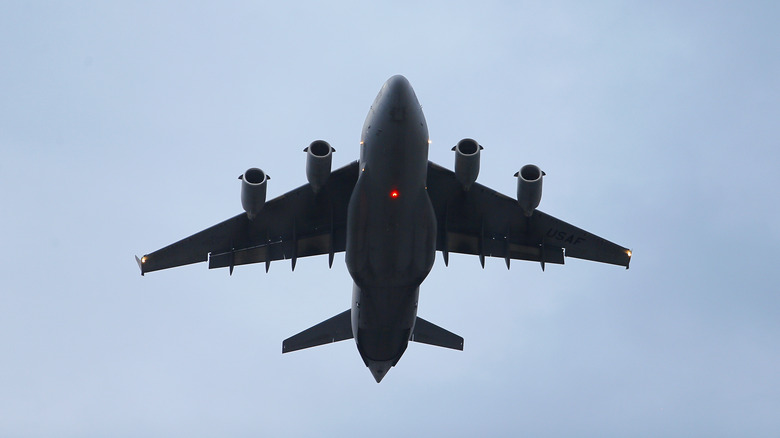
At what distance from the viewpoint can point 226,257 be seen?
2225 cm

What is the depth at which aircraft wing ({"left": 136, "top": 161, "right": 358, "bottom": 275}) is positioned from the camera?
21.3 m

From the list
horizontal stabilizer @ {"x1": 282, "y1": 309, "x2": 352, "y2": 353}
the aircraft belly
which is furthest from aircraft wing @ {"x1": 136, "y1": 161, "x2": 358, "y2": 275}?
the aircraft belly

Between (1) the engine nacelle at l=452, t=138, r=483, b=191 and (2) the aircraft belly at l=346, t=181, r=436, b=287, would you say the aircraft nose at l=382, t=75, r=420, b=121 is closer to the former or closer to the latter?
(2) the aircraft belly at l=346, t=181, r=436, b=287

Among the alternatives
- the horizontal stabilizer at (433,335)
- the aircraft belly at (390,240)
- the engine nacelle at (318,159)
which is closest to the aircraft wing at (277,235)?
the engine nacelle at (318,159)

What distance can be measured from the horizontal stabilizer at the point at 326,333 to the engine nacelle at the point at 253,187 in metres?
5.52

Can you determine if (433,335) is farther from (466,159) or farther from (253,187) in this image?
(253,187)

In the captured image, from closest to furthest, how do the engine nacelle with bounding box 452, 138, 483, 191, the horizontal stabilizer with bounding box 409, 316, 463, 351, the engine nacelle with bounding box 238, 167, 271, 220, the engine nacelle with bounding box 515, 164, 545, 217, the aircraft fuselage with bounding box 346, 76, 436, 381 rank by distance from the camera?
the aircraft fuselage with bounding box 346, 76, 436, 381 < the engine nacelle with bounding box 238, 167, 271, 220 < the engine nacelle with bounding box 452, 138, 483, 191 < the engine nacelle with bounding box 515, 164, 545, 217 < the horizontal stabilizer with bounding box 409, 316, 463, 351

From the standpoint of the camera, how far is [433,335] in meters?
23.8

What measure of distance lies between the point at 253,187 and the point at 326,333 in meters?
6.14

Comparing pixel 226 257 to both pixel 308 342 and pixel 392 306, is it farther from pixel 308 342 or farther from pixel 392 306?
pixel 392 306

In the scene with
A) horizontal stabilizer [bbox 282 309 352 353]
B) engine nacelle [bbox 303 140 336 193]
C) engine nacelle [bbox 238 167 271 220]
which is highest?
engine nacelle [bbox 303 140 336 193]

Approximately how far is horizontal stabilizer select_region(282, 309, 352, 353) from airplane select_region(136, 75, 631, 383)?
1.1 inches

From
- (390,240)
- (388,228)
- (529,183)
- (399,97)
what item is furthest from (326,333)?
(399,97)

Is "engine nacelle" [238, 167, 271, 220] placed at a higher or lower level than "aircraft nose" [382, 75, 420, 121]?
lower
